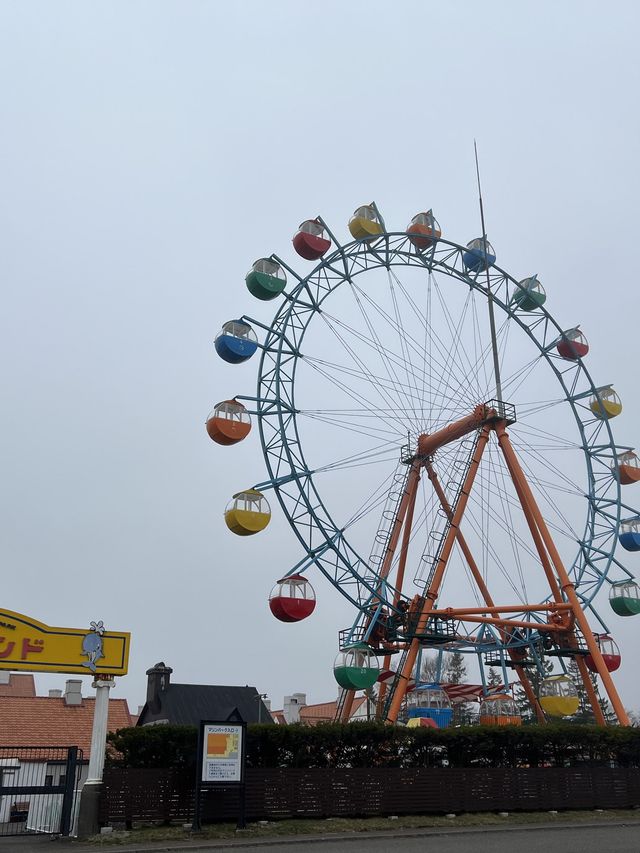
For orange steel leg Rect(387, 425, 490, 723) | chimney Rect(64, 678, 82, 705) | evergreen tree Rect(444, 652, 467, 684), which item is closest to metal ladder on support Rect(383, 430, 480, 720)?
orange steel leg Rect(387, 425, 490, 723)

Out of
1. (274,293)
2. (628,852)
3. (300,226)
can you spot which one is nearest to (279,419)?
(274,293)

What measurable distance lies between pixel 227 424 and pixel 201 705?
81.4 ft

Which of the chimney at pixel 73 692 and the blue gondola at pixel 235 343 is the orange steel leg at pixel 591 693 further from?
the chimney at pixel 73 692

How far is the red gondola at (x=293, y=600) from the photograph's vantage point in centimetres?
2405

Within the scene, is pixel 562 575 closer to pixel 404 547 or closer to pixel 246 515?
pixel 404 547

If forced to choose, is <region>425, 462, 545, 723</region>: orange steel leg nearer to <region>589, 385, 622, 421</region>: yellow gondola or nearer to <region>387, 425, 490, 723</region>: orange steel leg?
<region>387, 425, 490, 723</region>: orange steel leg

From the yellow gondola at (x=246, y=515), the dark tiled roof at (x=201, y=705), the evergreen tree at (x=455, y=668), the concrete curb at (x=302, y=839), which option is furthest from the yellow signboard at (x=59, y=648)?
the evergreen tree at (x=455, y=668)

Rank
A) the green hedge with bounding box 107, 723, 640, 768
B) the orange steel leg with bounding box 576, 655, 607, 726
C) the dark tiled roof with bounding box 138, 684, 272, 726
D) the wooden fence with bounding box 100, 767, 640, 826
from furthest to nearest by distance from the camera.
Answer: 1. the dark tiled roof with bounding box 138, 684, 272, 726
2. the orange steel leg with bounding box 576, 655, 607, 726
3. the green hedge with bounding box 107, 723, 640, 768
4. the wooden fence with bounding box 100, 767, 640, 826

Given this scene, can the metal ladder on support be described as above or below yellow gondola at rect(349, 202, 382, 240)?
below

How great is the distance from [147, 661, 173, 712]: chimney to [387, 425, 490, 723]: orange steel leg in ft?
72.9

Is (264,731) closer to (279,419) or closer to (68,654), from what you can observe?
(68,654)

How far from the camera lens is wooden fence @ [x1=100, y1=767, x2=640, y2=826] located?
16.2 m

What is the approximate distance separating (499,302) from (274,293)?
1019 centimetres

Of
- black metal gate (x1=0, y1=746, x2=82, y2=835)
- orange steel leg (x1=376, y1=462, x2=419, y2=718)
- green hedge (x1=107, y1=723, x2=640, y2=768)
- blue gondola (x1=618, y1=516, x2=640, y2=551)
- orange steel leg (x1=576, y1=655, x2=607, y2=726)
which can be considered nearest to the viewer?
black metal gate (x1=0, y1=746, x2=82, y2=835)
